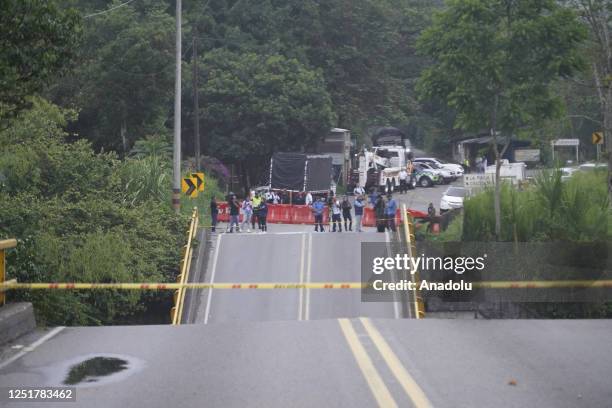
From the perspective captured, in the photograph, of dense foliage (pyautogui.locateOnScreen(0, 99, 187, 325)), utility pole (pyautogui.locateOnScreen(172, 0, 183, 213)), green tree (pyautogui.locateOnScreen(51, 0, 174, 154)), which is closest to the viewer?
dense foliage (pyautogui.locateOnScreen(0, 99, 187, 325))

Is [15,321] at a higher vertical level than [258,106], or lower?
lower

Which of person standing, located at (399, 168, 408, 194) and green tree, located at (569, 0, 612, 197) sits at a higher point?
green tree, located at (569, 0, 612, 197)

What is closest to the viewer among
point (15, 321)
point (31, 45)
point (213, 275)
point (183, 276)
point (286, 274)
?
point (15, 321)

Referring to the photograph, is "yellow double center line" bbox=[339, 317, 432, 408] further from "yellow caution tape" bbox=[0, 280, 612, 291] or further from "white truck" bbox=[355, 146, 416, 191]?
"white truck" bbox=[355, 146, 416, 191]

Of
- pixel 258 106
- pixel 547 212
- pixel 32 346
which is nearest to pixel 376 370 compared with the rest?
pixel 32 346

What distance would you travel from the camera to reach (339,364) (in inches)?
385

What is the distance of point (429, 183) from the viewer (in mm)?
69875

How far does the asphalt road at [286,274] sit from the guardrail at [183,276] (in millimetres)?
835

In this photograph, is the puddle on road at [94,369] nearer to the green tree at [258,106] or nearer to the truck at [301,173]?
the truck at [301,173]

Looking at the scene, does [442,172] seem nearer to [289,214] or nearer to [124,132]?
[289,214]

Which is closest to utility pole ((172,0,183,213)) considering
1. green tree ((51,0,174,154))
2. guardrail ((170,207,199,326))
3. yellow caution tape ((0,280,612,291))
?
guardrail ((170,207,199,326))

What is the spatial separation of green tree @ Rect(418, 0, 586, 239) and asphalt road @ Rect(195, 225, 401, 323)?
210 inches

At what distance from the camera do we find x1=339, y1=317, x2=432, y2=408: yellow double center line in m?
8.26

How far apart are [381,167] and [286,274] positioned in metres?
35.5
